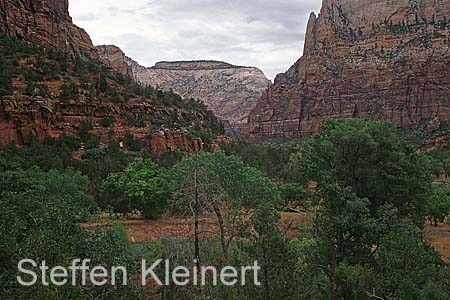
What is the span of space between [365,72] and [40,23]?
89.0m

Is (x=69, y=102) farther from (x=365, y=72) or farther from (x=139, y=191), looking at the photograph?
(x=365, y=72)

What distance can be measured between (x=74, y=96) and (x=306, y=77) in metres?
103

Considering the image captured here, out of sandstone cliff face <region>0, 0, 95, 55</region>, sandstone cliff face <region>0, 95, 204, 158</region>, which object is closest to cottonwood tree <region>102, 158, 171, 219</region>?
sandstone cliff face <region>0, 95, 204, 158</region>

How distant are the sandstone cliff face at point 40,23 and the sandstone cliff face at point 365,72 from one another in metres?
72.8

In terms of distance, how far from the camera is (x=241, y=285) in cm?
1015

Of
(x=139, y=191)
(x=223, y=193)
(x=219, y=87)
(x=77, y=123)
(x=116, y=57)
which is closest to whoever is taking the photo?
(x=223, y=193)

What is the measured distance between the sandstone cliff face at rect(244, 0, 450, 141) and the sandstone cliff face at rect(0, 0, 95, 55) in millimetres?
72846

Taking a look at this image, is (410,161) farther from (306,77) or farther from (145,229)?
(306,77)

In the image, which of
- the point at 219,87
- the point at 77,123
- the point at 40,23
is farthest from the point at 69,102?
the point at 219,87

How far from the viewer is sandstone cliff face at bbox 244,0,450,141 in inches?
4392

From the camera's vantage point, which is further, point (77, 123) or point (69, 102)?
point (77, 123)

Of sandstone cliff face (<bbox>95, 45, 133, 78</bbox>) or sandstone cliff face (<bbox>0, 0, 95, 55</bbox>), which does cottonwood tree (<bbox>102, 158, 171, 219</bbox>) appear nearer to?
sandstone cliff face (<bbox>0, 0, 95, 55</bbox>)

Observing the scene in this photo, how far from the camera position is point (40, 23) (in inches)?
1996

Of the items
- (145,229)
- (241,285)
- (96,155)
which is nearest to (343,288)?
(241,285)
